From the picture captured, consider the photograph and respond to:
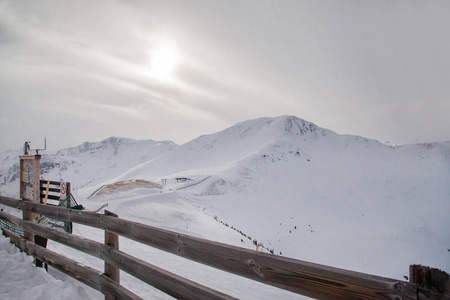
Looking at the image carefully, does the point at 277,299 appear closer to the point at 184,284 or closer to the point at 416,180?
the point at 184,284

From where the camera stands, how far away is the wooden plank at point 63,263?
4.11 m

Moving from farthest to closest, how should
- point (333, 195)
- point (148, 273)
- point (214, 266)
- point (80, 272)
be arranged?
point (333, 195)
point (80, 272)
point (148, 273)
point (214, 266)

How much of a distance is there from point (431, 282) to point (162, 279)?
254cm

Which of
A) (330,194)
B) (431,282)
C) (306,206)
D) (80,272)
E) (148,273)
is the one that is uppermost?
(431,282)

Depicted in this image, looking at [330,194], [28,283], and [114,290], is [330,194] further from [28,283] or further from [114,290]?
[114,290]

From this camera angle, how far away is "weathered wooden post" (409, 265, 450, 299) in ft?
5.11

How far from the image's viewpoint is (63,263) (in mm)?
4711

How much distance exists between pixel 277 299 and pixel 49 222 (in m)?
9.28

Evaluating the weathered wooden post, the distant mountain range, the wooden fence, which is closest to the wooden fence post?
the wooden fence

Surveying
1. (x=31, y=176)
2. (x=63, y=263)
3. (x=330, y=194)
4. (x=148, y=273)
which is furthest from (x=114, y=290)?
(x=330, y=194)

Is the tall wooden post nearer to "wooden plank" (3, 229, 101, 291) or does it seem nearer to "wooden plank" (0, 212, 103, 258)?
"wooden plank" (0, 212, 103, 258)

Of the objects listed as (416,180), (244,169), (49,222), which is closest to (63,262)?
(49,222)

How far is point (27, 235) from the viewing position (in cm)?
600

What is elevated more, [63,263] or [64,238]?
[64,238]
